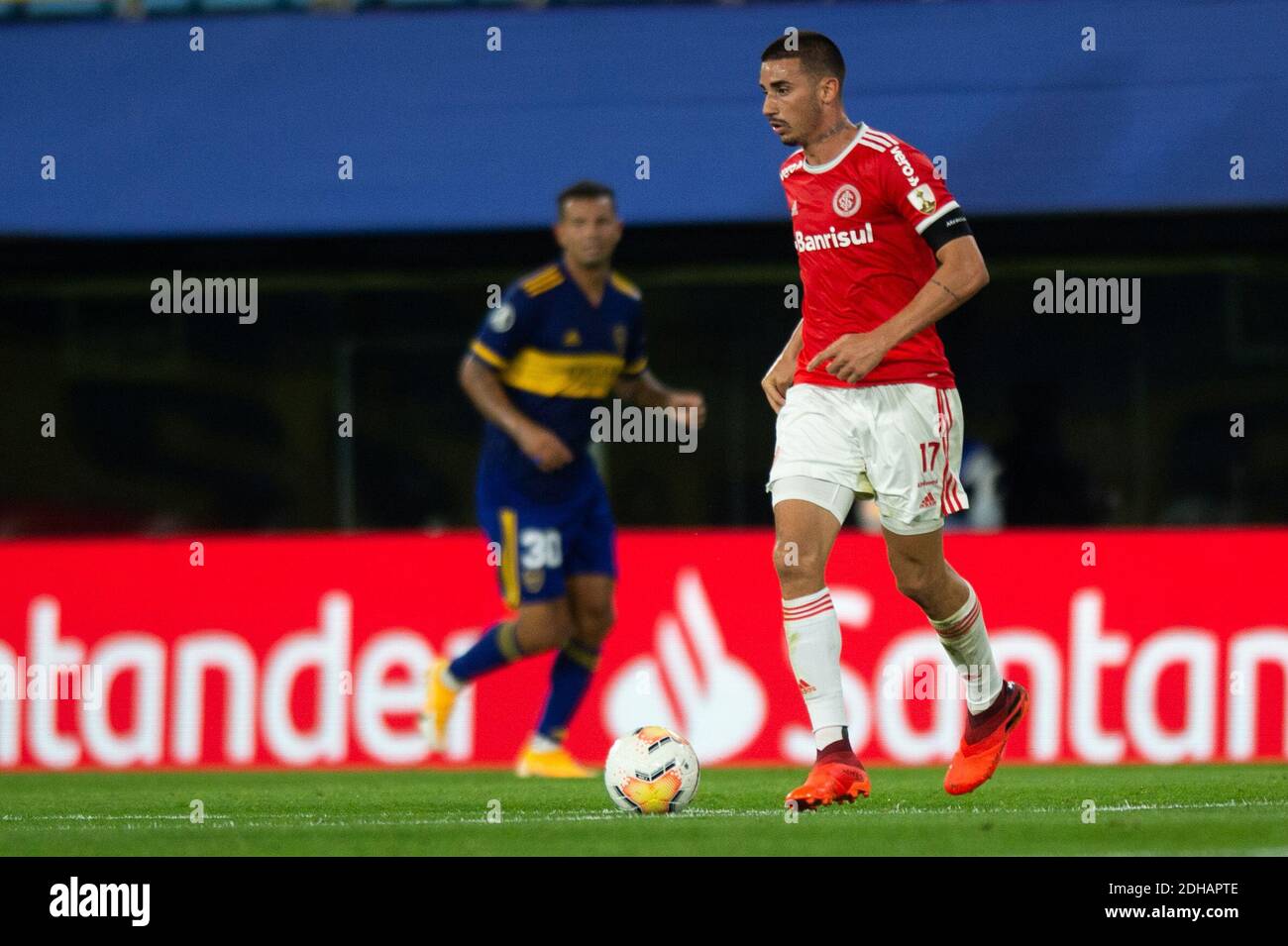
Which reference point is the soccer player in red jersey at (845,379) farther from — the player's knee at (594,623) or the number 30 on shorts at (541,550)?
the player's knee at (594,623)

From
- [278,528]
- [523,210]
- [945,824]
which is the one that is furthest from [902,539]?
[278,528]

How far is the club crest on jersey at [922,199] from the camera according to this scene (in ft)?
19.3

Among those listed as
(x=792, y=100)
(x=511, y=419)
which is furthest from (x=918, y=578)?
(x=511, y=419)

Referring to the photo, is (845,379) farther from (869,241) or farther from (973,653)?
(973,653)

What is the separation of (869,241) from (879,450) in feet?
2.04

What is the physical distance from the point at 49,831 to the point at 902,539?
109 inches

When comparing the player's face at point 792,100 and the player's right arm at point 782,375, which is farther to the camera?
the player's right arm at point 782,375

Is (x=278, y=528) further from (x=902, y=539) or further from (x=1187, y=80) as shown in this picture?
(x=902, y=539)

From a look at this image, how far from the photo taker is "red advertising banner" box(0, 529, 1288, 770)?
31.2 ft

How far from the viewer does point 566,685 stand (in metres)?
8.62

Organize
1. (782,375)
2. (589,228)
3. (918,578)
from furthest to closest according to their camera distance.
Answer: (589,228) → (782,375) → (918,578)

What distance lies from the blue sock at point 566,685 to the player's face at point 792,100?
3.27 meters

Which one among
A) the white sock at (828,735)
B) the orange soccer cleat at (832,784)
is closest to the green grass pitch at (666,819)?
the orange soccer cleat at (832,784)

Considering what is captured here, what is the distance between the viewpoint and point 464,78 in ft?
44.7
